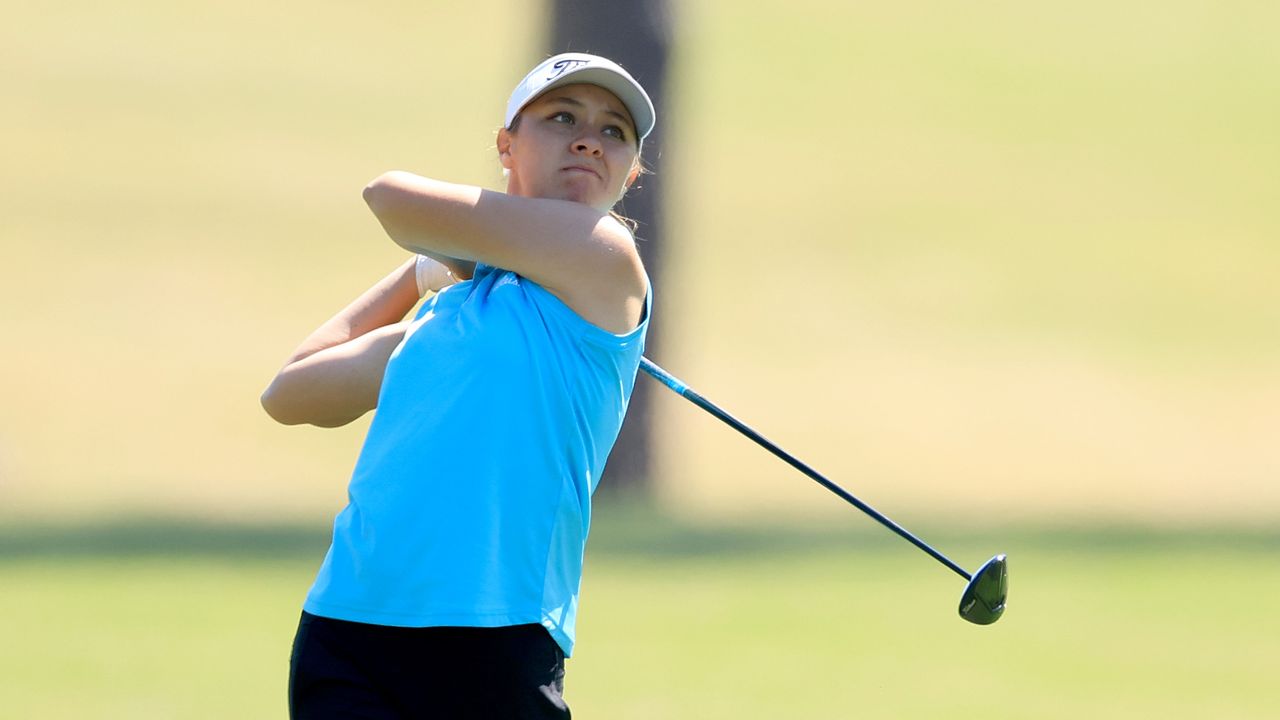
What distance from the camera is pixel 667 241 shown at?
31.8 feet

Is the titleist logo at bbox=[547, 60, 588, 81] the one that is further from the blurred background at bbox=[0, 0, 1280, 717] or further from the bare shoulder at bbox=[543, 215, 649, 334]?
the blurred background at bbox=[0, 0, 1280, 717]

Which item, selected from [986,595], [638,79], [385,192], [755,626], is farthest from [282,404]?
[638,79]

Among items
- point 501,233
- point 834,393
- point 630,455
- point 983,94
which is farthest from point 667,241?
point 983,94

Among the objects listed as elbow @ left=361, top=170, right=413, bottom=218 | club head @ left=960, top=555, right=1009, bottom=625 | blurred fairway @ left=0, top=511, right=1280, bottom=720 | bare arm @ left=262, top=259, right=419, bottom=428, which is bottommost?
bare arm @ left=262, top=259, right=419, bottom=428

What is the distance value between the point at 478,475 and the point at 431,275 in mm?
487

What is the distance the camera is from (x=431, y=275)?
2703mm

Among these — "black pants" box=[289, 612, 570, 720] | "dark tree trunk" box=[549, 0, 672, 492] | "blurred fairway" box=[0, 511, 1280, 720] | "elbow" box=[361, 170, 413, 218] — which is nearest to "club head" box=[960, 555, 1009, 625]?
"black pants" box=[289, 612, 570, 720]

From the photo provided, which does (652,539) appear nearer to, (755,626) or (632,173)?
(755,626)

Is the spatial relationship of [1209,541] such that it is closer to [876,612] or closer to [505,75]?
[876,612]

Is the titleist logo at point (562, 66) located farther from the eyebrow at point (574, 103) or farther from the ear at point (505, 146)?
the ear at point (505, 146)

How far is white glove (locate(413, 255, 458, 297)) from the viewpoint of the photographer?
2.69m

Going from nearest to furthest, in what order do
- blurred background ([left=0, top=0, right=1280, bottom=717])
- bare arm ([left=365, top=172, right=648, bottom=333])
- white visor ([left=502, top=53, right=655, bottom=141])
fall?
bare arm ([left=365, top=172, right=648, bottom=333]) → white visor ([left=502, top=53, right=655, bottom=141]) → blurred background ([left=0, top=0, right=1280, bottom=717])

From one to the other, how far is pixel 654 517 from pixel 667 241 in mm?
1395

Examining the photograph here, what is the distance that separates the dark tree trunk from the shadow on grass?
11.2 inches
